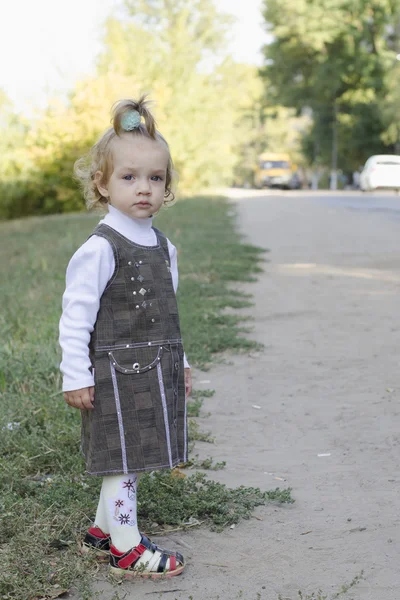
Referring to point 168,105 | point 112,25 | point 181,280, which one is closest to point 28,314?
point 181,280

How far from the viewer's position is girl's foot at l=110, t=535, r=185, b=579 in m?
2.83

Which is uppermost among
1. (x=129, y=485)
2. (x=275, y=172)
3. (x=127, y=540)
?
(x=129, y=485)

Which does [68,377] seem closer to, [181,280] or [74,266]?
[74,266]

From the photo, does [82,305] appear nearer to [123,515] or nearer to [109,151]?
[109,151]

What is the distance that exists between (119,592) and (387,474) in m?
1.47

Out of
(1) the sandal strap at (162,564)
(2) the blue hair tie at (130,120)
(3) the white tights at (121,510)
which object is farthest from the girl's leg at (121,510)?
(2) the blue hair tie at (130,120)

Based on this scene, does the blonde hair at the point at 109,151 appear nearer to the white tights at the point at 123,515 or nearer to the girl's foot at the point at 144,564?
the white tights at the point at 123,515

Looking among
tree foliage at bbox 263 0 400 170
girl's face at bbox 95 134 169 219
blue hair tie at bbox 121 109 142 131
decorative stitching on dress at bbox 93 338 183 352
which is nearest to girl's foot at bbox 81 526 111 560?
decorative stitching on dress at bbox 93 338 183 352

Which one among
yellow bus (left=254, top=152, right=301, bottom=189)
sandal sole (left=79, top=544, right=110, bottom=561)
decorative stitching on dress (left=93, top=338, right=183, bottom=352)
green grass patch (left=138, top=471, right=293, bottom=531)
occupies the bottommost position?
yellow bus (left=254, top=152, right=301, bottom=189)

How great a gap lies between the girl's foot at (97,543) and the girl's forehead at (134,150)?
125 centimetres

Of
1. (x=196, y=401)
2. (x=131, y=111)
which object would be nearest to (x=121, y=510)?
(x=131, y=111)

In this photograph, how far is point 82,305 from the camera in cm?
276

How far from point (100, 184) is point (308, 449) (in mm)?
1827

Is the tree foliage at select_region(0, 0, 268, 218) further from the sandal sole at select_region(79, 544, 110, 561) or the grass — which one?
the sandal sole at select_region(79, 544, 110, 561)
